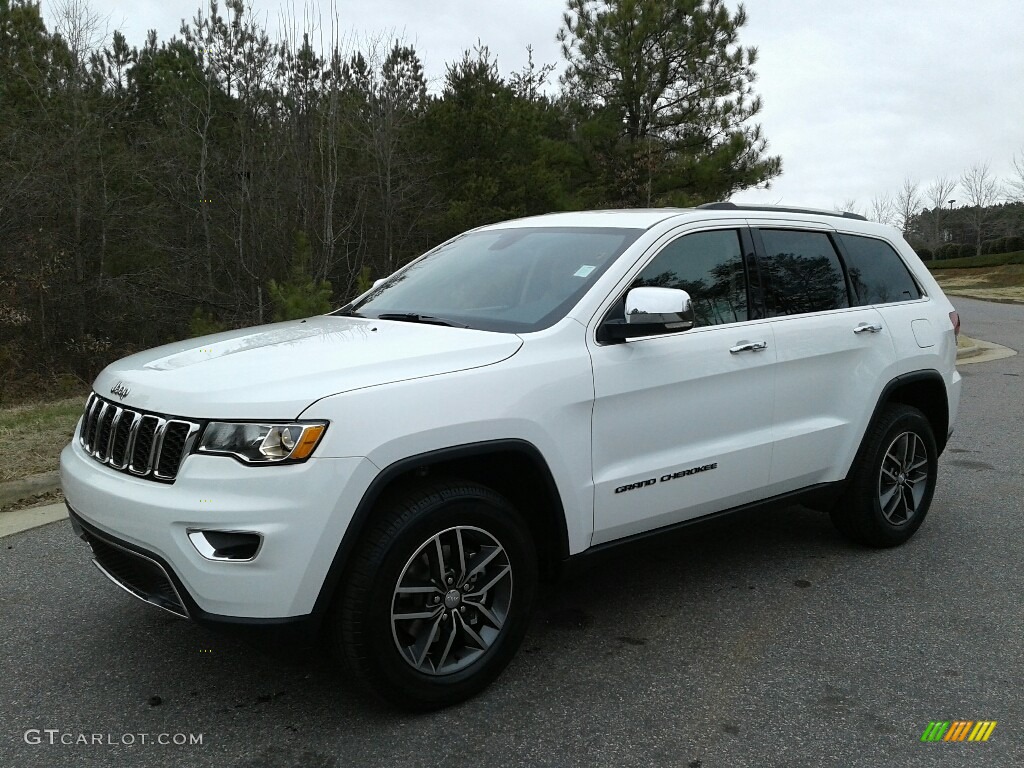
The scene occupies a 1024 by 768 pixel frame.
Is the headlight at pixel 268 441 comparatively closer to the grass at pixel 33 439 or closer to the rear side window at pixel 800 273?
the rear side window at pixel 800 273

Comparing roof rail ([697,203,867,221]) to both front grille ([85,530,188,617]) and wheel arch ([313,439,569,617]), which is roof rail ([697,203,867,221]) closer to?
wheel arch ([313,439,569,617])

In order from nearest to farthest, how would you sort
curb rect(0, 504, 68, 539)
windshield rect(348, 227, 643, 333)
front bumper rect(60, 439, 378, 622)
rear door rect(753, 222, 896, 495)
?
1. front bumper rect(60, 439, 378, 622)
2. windshield rect(348, 227, 643, 333)
3. rear door rect(753, 222, 896, 495)
4. curb rect(0, 504, 68, 539)

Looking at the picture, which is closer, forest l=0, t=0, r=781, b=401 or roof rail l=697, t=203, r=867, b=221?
roof rail l=697, t=203, r=867, b=221

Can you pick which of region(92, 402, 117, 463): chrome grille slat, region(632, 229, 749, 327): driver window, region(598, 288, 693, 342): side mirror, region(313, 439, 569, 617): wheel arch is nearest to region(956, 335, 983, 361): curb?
region(632, 229, 749, 327): driver window

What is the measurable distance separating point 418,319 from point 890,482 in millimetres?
2772

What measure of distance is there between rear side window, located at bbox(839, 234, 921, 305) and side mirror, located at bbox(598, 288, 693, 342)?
65.9 inches

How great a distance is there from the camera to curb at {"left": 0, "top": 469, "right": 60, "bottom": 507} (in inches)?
228

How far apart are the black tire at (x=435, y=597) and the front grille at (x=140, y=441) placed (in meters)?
0.66

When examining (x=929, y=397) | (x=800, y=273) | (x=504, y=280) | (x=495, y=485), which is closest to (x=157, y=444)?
(x=495, y=485)

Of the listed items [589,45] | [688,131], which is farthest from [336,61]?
[688,131]

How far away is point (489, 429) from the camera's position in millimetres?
3061

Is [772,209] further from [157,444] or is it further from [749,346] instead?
[157,444]

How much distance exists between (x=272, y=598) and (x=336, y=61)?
15806 millimetres

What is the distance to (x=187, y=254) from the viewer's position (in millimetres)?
19656
